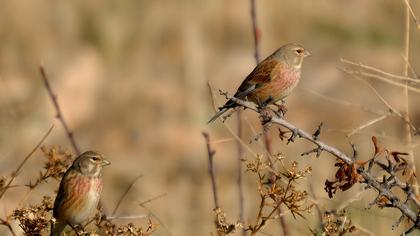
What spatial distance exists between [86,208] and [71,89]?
29.4ft

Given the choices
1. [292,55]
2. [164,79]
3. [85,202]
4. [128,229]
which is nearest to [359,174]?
[128,229]

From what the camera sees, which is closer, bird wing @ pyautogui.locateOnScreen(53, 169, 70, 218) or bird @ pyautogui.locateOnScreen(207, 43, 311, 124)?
bird wing @ pyautogui.locateOnScreen(53, 169, 70, 218)

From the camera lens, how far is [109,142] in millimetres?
12211

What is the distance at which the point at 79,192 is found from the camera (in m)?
4.46

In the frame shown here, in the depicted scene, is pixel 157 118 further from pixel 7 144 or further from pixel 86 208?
pixel 86 208

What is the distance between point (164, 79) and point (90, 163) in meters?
9.42

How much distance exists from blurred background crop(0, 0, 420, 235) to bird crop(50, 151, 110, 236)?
5.56m

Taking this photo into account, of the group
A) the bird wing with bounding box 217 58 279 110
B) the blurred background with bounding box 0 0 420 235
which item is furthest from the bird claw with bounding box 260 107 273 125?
the blurred background with bounding box 0 0 420 235

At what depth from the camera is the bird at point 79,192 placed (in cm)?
430

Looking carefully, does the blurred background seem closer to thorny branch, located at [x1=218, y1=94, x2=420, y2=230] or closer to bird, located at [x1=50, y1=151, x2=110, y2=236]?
bird, located at [x1=50, y1=151, x2=110, y2=236]

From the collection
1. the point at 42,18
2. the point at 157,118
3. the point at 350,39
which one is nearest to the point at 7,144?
the point at 157,118

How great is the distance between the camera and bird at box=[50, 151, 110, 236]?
169 inches

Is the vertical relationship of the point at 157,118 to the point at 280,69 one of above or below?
below

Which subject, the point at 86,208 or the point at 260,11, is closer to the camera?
the point at 86,208
